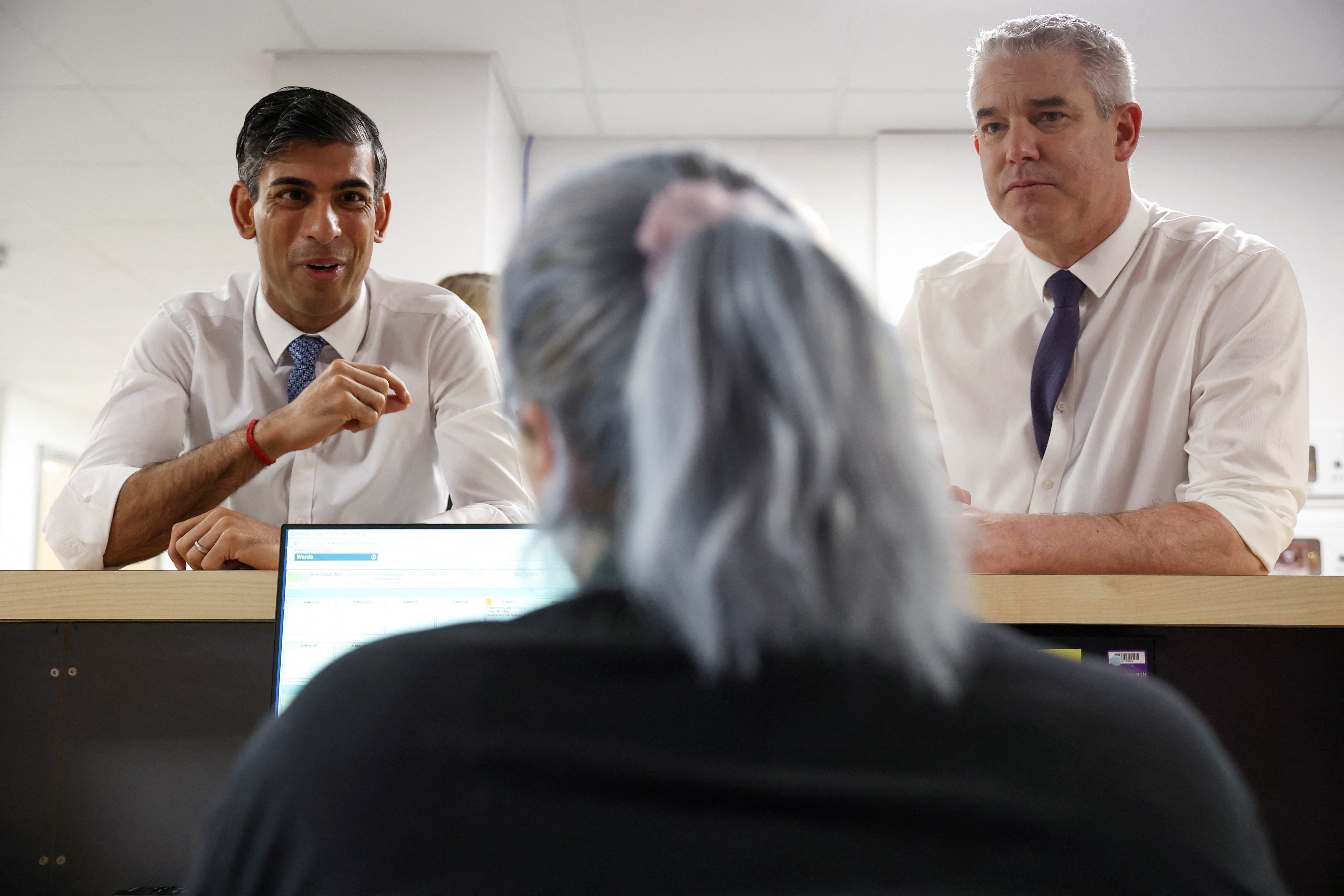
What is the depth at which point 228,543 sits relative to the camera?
1.15m

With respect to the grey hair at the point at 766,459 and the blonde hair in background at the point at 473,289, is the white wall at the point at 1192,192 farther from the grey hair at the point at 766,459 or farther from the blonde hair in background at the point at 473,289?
the grey hair at the point at 766,459

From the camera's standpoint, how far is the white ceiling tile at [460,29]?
295cm

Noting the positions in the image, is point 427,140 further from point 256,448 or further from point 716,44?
point 256,448

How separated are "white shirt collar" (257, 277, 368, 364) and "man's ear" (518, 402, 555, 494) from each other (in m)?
1.25

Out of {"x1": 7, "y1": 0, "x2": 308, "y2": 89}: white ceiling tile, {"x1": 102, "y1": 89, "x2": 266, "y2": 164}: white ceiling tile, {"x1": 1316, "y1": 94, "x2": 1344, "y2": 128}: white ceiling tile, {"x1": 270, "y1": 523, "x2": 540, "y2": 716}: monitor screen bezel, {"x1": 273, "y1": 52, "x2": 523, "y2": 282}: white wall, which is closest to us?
{"x1": 270, "y1": 523, "x2": 540, "y2": 716}: monitor screen bezel

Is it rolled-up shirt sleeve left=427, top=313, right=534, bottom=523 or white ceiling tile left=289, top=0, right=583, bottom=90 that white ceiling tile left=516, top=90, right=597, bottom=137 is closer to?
white ceiling tile left=289, top=0, right=583, bottom=90

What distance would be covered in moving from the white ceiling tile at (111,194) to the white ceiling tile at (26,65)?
57cm

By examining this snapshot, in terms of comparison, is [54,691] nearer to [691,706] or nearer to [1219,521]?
[691,706]

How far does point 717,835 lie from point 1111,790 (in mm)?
168

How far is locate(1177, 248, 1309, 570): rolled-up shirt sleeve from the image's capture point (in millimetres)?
1192

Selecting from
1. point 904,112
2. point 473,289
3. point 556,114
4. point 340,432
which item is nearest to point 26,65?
point 556,114

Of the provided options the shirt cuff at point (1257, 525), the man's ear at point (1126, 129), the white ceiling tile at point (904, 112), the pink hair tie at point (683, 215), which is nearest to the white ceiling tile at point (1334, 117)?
the white ceiling tile at point (904, 112)

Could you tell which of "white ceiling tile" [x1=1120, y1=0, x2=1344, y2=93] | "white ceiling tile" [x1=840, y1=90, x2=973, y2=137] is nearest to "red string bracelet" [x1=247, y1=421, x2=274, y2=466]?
"white ceiling tile" [x1=840, y1=90, x2=973, y2=137]

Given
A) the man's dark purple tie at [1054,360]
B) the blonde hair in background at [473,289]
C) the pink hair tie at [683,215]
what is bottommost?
the pink hair tie at [683,215]
